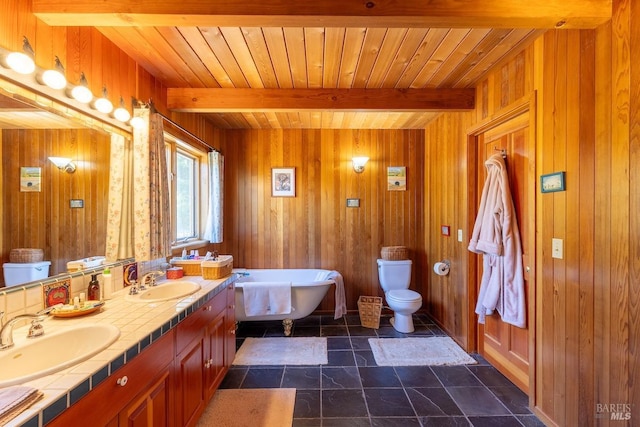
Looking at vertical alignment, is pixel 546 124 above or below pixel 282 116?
below

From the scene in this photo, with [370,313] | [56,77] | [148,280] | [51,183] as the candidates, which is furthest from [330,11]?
[370,313]

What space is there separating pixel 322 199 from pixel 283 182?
589 millimetres

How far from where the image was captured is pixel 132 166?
1.83 meters

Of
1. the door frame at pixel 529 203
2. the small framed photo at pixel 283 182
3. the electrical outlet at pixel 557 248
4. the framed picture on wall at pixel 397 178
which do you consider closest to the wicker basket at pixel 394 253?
the framed picture on wall at pixel 397 178

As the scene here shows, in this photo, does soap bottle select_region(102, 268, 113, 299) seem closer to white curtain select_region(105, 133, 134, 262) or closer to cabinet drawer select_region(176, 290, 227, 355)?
white curtain select_region(105, 133, 134, 262)

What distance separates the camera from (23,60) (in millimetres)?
1125

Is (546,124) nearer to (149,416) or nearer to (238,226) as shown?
(149,416)

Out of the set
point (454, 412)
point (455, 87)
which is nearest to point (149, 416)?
point (454, 412)

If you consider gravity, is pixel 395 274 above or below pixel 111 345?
below

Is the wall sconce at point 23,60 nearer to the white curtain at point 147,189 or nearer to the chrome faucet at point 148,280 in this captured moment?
the white curtain at point 147,189

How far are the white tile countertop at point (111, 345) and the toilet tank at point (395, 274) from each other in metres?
2.07

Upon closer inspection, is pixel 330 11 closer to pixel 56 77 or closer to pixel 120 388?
pixel 56 77

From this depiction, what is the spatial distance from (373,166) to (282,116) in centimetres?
138

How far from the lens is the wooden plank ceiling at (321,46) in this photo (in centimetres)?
125
